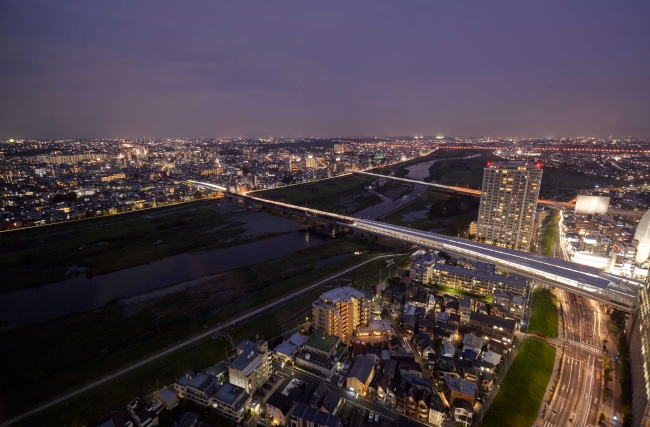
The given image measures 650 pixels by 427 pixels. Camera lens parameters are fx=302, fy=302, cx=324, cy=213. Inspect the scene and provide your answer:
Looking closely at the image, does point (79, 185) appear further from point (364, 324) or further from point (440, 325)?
point (440, 325)

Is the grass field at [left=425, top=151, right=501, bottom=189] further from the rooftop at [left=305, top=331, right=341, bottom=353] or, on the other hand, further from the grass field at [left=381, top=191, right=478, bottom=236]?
the rooftop at [left=305, top=331, right=341, bottom=353]

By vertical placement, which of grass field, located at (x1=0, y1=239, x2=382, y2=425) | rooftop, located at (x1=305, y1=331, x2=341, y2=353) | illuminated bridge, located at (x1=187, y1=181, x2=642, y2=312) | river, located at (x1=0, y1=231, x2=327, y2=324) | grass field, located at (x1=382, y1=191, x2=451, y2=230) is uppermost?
illuminated bridge, located at (x1=187, y1=181, x2=642, y2=312)

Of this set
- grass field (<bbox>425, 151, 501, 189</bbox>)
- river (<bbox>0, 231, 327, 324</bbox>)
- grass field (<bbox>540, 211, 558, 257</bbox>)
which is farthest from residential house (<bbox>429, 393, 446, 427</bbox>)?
grass field (<bbox>425, 151, 501, 189</bbox>)

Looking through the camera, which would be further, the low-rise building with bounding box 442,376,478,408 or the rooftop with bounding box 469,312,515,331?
the rooftop with bounding box 469,312,515,331

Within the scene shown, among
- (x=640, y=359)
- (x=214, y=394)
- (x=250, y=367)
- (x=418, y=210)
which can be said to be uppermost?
(x=640, y=359)

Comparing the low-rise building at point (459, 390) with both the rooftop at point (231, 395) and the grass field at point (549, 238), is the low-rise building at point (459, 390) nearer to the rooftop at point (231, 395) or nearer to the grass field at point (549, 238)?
the rooftop at point (231, 395)

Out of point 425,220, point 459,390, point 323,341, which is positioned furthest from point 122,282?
point 425,220

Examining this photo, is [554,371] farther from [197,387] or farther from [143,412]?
[143,412]

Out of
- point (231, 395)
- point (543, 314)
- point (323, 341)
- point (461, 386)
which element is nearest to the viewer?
point (231, 395)
